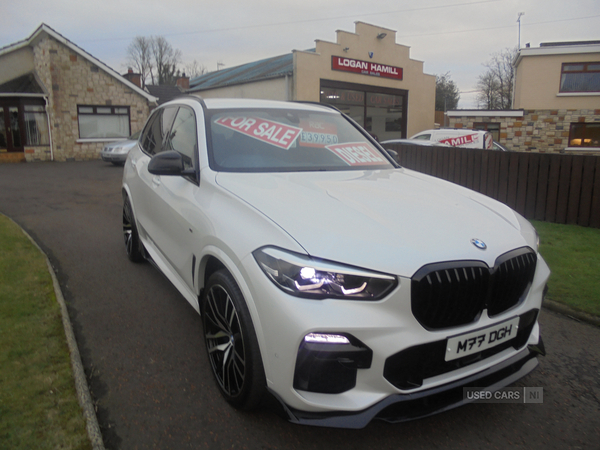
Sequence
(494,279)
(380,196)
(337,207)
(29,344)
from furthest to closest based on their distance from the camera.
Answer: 1. (29,344)
2. (380,196)
3. (337,207)
4. (494,279)

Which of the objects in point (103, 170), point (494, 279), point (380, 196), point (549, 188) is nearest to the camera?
point (494, 279)

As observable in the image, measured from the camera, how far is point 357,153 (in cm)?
394

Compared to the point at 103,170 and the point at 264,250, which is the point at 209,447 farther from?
the point at 103,170

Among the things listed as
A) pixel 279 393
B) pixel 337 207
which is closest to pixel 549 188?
pixel 337 207

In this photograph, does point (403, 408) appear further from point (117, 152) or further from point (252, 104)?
point (117, 152)

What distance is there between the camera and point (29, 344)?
3.33 m

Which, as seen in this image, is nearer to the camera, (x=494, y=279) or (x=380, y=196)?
(x=494, y=279)

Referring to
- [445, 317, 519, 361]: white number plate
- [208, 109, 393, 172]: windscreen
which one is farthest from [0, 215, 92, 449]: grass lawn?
[445, 317, 519, 361]: white number plate

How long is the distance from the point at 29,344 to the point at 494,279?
3.11 metres

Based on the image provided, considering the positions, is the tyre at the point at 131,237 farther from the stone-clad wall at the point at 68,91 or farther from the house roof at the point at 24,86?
the house roof at the point at 24,86

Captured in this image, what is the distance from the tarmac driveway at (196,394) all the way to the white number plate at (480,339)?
A: 54cm

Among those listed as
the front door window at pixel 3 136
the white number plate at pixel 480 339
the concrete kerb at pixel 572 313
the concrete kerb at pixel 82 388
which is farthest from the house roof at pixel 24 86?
the white number plate at pixel 480 339

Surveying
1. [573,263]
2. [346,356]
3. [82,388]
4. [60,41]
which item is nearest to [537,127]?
[573,263]

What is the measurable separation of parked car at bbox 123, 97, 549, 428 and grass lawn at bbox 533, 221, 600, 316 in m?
2.04
